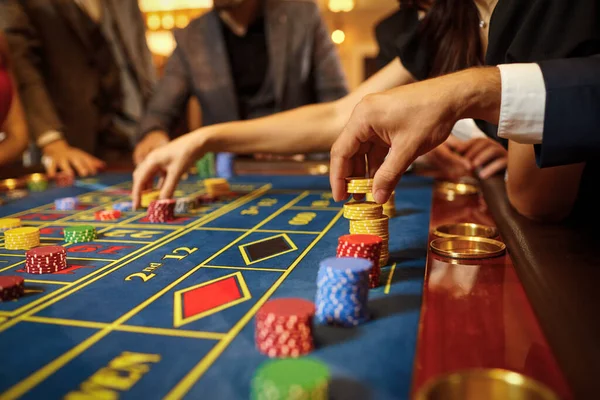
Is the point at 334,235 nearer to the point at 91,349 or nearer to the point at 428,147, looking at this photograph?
the point at 428,147

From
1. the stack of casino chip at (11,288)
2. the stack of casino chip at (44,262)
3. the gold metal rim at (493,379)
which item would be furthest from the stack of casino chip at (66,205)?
the gold metal rim at (493,379)

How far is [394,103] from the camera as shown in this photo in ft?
4.24

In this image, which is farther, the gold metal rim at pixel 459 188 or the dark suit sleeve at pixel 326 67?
the dark suit sleeve at pixel 326 67

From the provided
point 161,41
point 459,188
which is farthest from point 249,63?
point 161,41

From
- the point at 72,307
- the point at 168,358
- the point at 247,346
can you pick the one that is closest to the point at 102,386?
the point at 168,358

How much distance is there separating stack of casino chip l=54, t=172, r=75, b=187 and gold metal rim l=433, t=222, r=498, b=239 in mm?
2227

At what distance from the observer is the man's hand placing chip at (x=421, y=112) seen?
125cm

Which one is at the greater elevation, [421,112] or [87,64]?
[87,64]

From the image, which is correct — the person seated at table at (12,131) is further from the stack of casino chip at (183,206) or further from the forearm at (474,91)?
the forearm at (474,91)

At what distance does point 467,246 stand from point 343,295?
26.2 inches

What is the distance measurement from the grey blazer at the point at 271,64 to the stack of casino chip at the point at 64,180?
1.44 meters

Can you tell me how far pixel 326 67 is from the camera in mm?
4832

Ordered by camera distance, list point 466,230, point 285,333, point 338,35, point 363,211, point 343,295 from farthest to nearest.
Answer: point 338,35, point 466,230, point 363,211, point 343,295, point 285,333

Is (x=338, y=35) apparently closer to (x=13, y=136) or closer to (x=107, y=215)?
(x=13, y=136)
